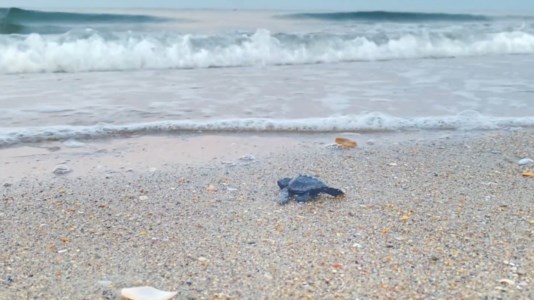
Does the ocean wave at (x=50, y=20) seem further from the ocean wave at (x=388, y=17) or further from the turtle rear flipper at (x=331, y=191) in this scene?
the turtle rear flipper at (x=331, y=191)

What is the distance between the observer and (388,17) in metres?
16.8

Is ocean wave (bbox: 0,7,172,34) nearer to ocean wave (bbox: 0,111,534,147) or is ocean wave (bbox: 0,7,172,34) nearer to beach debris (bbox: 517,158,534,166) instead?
ocean wave (bbox: 0,111,534,147)

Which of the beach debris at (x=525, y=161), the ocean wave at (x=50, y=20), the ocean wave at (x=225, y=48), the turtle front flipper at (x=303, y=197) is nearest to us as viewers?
the turtle front flipper at (x=303, y=197)

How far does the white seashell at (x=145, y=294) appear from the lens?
1.88m

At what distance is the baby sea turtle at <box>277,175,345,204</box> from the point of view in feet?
9.27

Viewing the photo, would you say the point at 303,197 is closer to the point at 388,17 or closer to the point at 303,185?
the point at 303,185

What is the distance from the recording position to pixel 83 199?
9.62ft

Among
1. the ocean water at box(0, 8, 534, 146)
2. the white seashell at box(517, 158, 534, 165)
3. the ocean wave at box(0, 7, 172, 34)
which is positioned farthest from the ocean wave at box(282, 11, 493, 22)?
the white seashell at box(517, 158, 534, 165)

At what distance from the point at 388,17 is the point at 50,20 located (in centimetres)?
908

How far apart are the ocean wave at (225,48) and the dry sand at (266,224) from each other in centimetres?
515

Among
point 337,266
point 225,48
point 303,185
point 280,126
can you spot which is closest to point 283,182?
point 303,185

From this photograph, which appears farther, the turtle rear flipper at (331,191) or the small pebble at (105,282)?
the turtle rear flipper at (331,191)

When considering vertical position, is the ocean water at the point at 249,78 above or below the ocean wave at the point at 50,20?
below

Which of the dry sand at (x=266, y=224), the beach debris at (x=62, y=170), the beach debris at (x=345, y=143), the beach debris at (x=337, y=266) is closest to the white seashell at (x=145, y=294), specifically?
the dry sand at (x=266, y=224)
